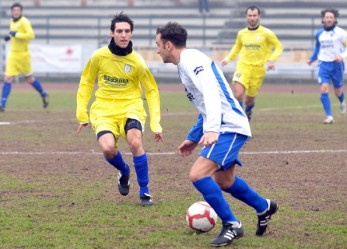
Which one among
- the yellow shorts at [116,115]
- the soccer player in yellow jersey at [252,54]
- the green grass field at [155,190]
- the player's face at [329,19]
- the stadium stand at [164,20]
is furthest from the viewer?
the stadium stand at [164,20]

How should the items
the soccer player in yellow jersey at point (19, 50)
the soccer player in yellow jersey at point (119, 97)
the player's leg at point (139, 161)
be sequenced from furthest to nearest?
the soccer player in yellow jersey at point (19, 50) < the soccer player in yellow jersey at point (119, 97) < the player's leg at point (139, 161)

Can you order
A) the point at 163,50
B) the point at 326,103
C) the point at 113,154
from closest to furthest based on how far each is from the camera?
the point at 163,50 < the point at 113,154 < the point at 326,103

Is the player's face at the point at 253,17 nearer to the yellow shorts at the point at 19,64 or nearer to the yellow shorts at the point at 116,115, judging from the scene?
the yellow shorts at the point at 19,64

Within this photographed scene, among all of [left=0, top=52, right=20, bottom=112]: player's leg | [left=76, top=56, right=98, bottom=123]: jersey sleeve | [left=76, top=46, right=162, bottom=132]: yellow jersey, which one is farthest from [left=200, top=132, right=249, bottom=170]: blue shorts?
[left=0, top=52, right=20, bottom=112]: player's leg

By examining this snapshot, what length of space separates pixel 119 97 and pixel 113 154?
0.65 metres

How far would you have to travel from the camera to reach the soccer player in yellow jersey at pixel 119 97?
8.41 metres

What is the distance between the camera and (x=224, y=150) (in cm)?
643


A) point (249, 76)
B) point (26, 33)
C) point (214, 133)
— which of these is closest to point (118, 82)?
point (214, 133)

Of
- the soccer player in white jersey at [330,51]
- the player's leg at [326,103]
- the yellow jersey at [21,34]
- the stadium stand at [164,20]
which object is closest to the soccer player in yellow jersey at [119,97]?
the player's leg at [326,103]

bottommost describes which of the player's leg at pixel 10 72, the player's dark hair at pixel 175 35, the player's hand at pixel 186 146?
the player's leg at pixel 10 72

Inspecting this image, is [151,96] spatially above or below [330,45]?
above

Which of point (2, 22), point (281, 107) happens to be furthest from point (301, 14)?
point (281, 107)

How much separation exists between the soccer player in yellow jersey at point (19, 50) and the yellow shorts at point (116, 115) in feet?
37.6

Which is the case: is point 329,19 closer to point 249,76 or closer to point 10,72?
point 249,76
